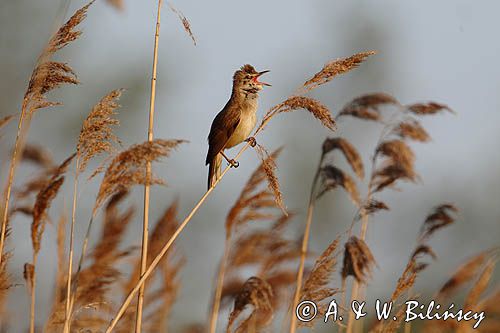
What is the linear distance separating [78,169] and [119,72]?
2315 cm

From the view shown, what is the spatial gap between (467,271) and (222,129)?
206 cm

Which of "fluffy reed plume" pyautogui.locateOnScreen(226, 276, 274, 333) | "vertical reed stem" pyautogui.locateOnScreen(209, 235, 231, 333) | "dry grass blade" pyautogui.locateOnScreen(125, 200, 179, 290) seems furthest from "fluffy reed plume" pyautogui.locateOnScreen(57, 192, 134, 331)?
"fluffy reed plume" pyautogui.locateOnScreen(226, 276, 274, 333)

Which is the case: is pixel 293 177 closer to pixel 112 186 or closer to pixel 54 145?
pixel 54 145

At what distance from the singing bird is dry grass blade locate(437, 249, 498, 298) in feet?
5.79

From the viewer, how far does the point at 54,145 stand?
968 inches

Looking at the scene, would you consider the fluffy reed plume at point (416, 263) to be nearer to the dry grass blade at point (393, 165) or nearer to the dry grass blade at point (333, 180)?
the dry grass blade at point (393, 165)

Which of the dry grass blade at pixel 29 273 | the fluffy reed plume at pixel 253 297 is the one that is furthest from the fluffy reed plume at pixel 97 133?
the fluffy reed plume at pixel 253 297

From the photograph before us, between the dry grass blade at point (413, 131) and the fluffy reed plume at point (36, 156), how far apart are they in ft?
6.90

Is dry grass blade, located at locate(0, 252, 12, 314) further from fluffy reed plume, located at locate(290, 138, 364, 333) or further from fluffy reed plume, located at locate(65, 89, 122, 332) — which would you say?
fluffy reed plume, located at locate(290, 138, 364, 333)

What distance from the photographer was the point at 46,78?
399cm

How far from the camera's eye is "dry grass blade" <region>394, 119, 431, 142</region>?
5.32 metres

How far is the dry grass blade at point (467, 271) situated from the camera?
4.60 metres

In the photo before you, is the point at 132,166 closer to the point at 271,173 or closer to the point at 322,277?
the point at 271,173

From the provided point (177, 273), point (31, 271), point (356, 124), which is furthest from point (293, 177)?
point (31, 271)
